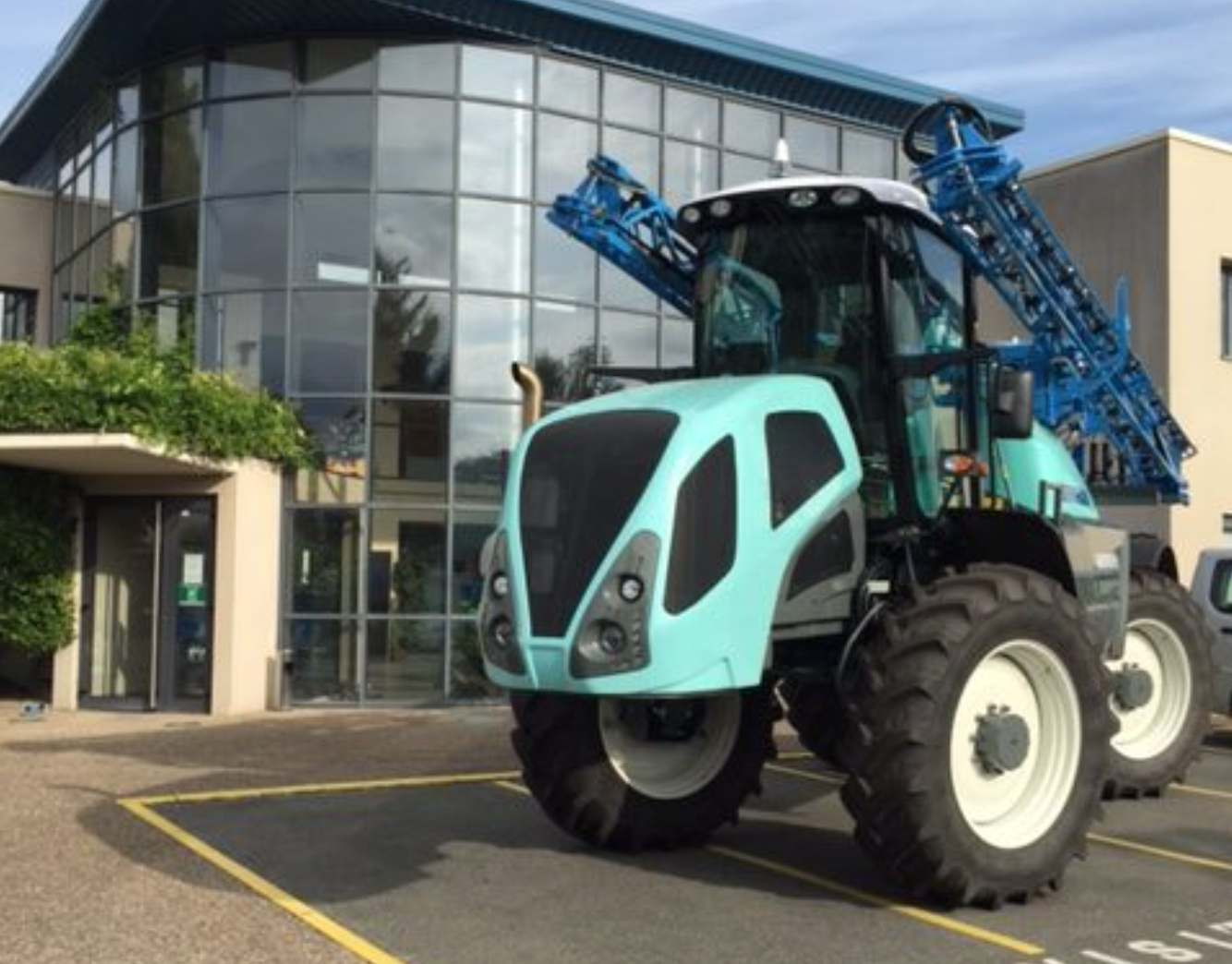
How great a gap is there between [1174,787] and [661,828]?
4.63 metres

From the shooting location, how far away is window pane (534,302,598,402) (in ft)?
56.5

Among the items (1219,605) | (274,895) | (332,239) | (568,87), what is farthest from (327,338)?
(274,895)

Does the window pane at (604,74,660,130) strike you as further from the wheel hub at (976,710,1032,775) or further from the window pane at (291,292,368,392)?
the wheel hub at (976,710,1032,775)

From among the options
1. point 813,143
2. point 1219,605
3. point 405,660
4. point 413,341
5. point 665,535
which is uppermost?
point 813,143

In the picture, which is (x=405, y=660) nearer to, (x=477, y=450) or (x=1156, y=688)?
(x=477, y=450)

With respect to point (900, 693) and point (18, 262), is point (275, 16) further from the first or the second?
point (900, 693)

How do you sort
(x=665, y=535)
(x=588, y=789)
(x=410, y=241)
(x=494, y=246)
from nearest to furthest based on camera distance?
(x=665, y=535), (x=588, y=789), (x=410, y=241), (x=494, y=246)

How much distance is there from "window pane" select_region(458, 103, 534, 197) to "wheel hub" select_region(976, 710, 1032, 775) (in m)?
11.7

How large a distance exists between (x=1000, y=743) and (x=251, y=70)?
44.9 ft

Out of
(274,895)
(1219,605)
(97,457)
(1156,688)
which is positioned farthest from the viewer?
(97,457)

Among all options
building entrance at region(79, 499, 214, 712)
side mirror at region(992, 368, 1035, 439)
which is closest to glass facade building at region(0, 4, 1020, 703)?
building entrance at region(79, 499, 214, 712)

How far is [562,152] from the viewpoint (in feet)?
57.5

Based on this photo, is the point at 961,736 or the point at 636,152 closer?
the point at 961,736

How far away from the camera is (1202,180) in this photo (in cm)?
2094
